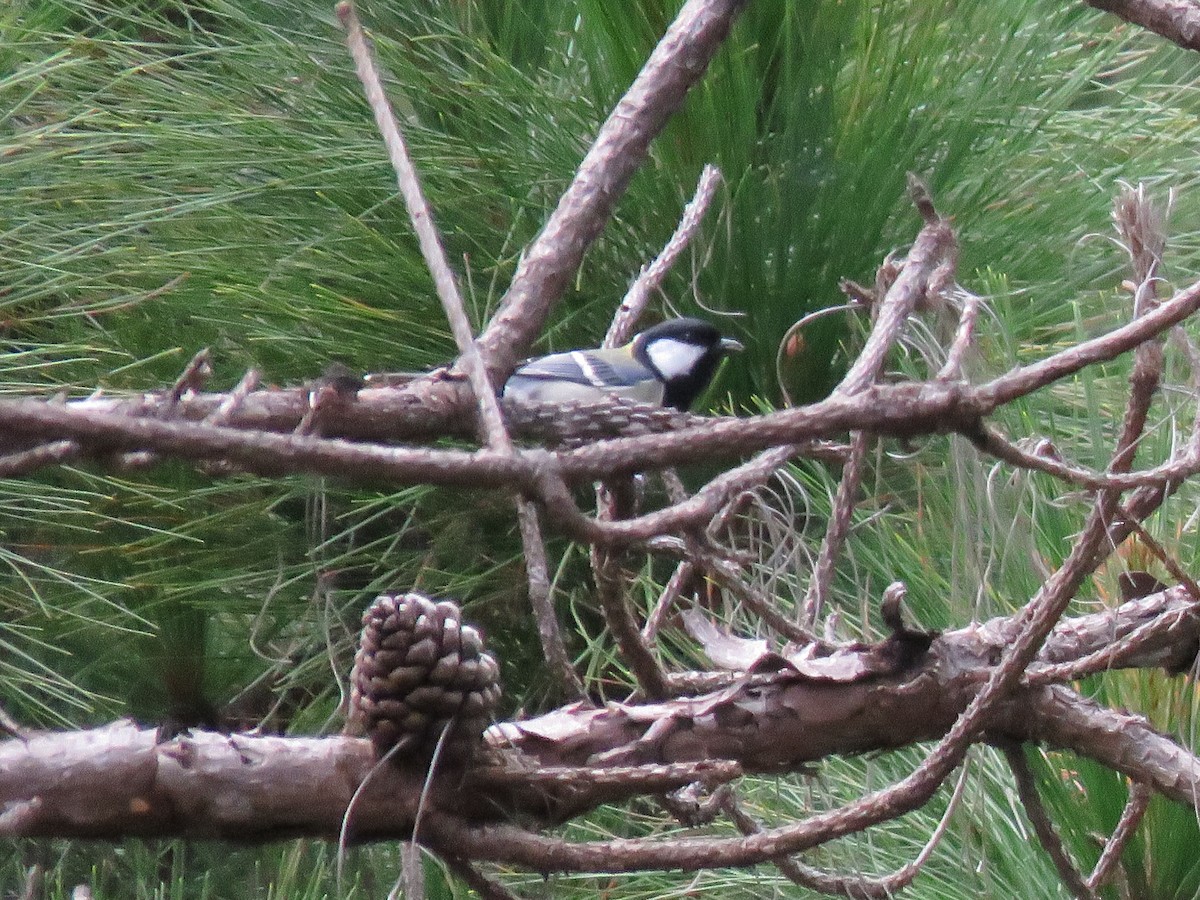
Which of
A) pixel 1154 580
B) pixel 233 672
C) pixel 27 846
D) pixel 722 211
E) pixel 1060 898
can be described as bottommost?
pixel 27 846

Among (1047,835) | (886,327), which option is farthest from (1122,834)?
(886,327)

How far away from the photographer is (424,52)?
0.87 m

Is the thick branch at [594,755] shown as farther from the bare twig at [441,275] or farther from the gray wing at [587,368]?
the gray wing at [587,368]

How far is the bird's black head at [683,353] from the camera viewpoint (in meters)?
0.77

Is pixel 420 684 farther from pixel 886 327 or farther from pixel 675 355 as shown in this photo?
pixel 675 355

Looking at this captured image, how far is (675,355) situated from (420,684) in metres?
0.49

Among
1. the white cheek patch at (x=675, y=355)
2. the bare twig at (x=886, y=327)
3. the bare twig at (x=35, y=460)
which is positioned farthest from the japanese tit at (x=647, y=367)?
the bare twig at (x=35, y=460)

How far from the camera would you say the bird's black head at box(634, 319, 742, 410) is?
2.54ft

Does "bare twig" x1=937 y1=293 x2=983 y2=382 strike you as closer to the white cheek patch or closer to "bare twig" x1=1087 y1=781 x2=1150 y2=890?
"bare twig" x1=1087 y1=781 x2=1150 y2=890

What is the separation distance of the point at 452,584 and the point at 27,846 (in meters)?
0.33

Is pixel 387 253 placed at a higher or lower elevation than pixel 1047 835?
higher

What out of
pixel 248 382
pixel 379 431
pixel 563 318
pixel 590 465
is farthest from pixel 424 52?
pixel 590 465

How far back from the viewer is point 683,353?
815 mm

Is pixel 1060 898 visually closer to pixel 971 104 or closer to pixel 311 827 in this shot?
pixel 311 827
